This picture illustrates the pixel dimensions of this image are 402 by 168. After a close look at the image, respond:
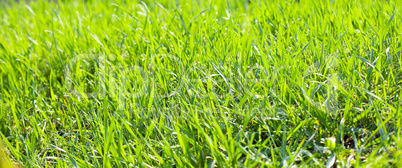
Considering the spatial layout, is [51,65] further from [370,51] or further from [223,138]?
[370,51]

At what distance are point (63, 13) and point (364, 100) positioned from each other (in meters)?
2.96

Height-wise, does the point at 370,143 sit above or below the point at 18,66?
below

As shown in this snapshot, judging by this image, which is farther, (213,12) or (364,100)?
(213,12)

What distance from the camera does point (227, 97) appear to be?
1.67 m

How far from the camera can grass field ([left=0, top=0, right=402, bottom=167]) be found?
4.96 ft

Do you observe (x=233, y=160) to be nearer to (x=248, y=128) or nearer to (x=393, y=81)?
(x=248, y=128)

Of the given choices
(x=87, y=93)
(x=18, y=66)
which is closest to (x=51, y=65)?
(x=18, y=66)

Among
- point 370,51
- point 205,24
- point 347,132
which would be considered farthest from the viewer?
point 205,24

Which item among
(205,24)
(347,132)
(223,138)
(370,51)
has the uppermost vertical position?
(205,24)

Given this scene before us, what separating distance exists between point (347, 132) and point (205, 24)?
1.28m

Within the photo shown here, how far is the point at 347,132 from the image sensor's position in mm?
1545

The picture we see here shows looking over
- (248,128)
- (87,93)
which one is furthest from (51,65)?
(248,128)

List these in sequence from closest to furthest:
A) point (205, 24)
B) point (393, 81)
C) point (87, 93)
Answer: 1. point (393, 81)
2. point (87, 93)
3. point (205, 24)

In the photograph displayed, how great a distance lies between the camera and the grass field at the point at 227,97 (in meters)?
1.51
